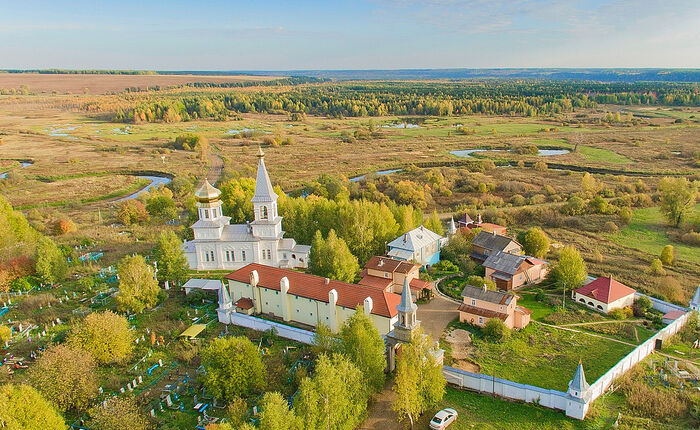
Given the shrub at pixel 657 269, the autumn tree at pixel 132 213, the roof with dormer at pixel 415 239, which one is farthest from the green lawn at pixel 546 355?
the autumn tree at pixel 132 213

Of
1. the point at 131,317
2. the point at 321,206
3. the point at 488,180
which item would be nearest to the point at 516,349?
the point at 321,206

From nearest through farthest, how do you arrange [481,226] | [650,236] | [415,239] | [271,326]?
1. [271,326]
2. [415,239]
3. [481,226]
4. [650,236]

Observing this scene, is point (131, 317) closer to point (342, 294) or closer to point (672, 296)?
point (342, 294)

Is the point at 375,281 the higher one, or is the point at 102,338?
the point at 102,338

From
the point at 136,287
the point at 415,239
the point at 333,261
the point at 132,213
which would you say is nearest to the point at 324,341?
the point at 333,261

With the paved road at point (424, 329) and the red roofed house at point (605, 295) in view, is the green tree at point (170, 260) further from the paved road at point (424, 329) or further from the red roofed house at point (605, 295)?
the red roofed house at point (605, 295)

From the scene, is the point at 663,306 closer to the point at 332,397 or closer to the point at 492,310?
the point at 492,310

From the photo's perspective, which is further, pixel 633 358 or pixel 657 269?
pixel 657 269
